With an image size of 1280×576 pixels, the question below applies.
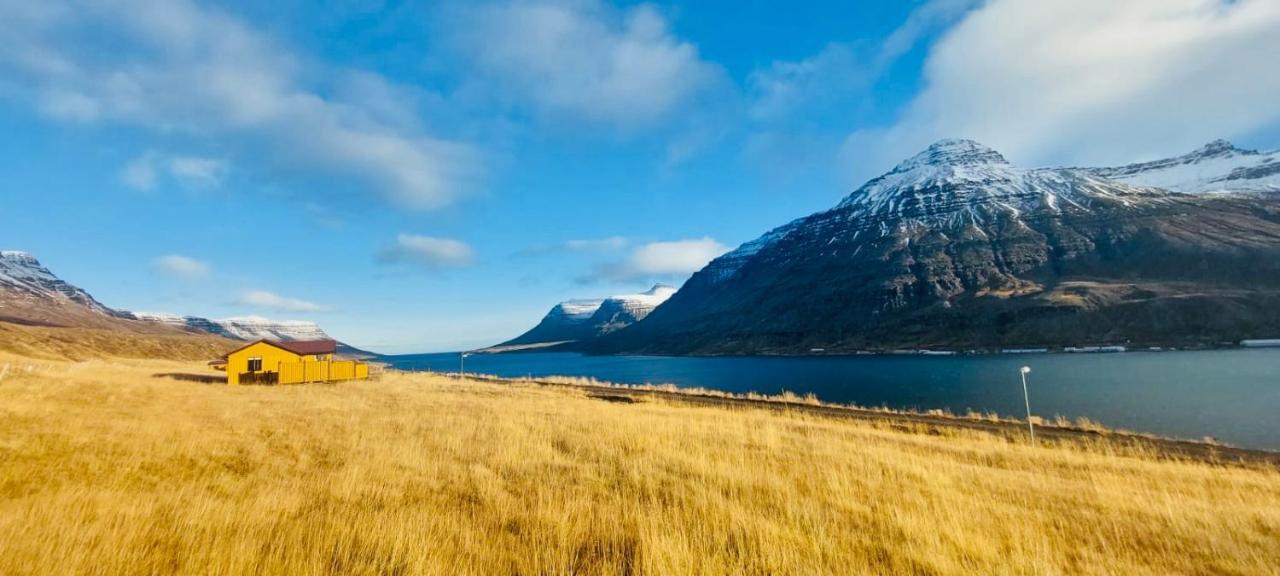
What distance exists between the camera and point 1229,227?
432ft

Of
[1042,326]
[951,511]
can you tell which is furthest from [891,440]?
[1042,326]

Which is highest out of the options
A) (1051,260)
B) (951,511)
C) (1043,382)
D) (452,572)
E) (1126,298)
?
(1051,260)

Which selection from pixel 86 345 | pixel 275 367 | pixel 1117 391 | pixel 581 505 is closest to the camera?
pixel 581 505

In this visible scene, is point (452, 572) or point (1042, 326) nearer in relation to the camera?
point (452, 572)

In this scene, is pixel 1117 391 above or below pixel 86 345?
below

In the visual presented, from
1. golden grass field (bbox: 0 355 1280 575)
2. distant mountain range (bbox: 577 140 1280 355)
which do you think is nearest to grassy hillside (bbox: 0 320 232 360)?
golden grass field (bbox: 0 355 1280 575)

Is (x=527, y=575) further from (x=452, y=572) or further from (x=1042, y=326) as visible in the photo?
(x=1042, y=326)

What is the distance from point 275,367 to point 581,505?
1668 inches

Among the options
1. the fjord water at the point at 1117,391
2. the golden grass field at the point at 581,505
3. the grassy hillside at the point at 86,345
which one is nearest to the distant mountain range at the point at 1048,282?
the fjord water at the point at 1117,391

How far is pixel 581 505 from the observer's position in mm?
Result: 6602

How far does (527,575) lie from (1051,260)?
185 metres

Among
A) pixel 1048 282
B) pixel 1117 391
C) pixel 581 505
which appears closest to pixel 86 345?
pixel 581 505

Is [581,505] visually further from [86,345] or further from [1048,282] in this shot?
[1048,282]

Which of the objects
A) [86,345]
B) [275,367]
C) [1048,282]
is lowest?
[275,367]
